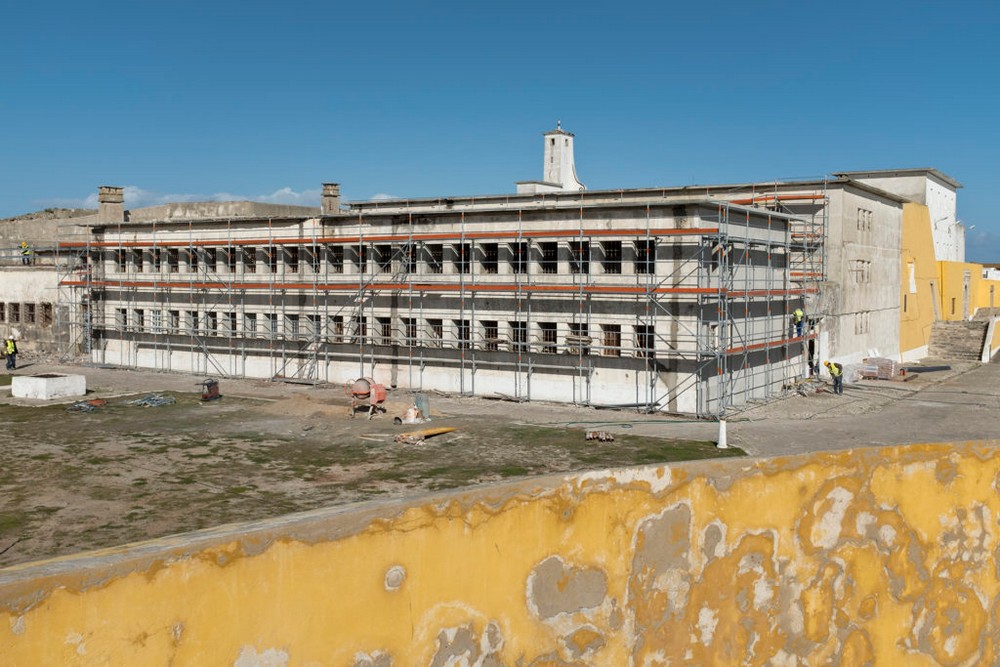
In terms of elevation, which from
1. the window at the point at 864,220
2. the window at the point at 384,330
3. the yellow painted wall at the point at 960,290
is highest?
the window at the point at 864,220

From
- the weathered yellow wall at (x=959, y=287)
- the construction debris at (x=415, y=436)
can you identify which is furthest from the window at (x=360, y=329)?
the weathered yellow wall at (x=959, y=287)

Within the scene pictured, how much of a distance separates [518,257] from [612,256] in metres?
3.54

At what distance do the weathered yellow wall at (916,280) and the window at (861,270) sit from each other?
18.6ft

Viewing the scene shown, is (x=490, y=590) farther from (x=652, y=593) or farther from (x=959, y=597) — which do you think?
(x=959, y=597)

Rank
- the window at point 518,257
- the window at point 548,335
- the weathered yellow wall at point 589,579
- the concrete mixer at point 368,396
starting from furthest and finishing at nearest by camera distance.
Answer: the window at point 518,257
the window at point 548,335
the concrete mixer at point 368,396
the weathered yellow wall at point 589,579

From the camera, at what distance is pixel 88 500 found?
1761 cm

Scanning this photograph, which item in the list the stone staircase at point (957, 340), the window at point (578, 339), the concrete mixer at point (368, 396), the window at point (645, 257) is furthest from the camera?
the stone staircase at point (957, 340)

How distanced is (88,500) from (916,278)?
43.6 meters

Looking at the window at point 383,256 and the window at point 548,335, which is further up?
the window at point 383,256

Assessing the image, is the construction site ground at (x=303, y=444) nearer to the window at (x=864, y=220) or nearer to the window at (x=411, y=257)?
the window at (x=411, y=257)

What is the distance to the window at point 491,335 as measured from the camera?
107 feet

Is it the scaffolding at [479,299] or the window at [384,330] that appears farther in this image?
the window at [384,330]

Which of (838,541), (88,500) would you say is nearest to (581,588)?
(838,541)

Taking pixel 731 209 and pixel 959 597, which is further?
pixel 731 209
